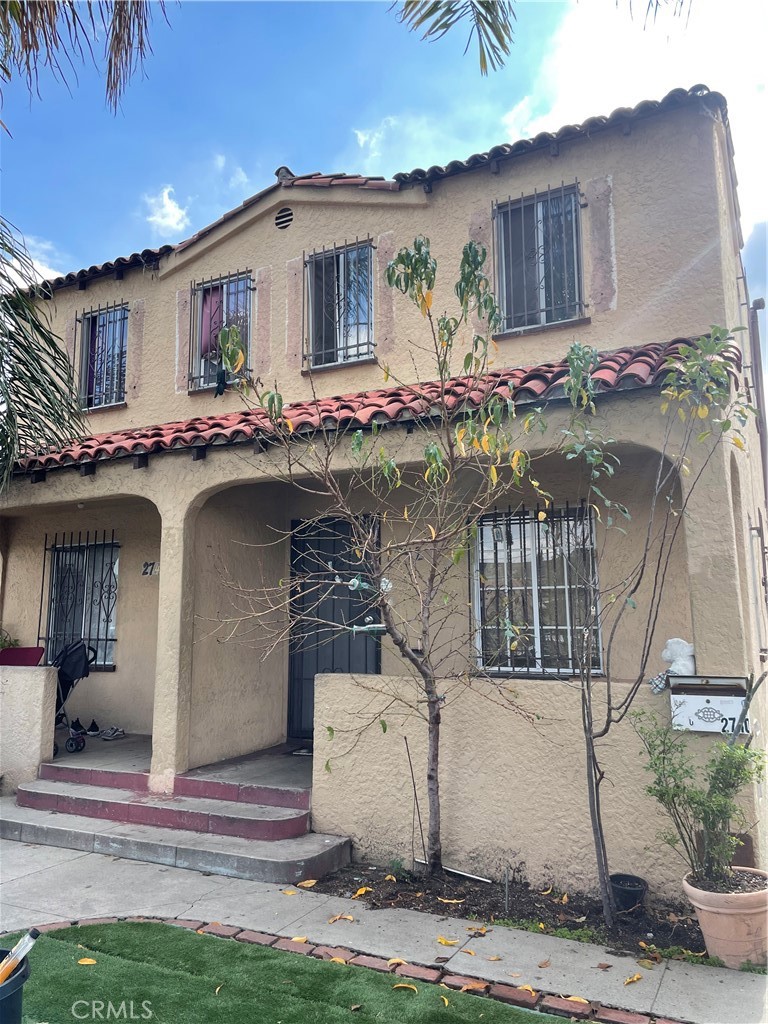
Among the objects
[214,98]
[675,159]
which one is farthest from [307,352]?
[675,159]

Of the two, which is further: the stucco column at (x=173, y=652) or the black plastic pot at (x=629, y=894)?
the stucco column at (x=173, y=652)

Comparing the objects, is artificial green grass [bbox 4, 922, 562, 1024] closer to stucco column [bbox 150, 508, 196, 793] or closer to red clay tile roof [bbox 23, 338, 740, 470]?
stucco column [bbox 150, 508, 196, 793]

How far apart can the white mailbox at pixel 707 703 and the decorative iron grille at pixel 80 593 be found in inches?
299

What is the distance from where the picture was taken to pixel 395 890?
5844 millimetres

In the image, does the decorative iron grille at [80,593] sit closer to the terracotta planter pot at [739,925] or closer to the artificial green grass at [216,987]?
the artificial green grass at [216,987]

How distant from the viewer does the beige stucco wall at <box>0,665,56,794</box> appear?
862cm

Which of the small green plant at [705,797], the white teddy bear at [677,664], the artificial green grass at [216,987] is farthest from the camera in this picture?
the white teddy bear at [677,664]

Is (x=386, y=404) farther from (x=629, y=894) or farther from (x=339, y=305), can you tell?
(x=629, y=894)

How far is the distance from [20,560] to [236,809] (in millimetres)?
6108

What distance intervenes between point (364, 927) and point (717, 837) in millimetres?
2406

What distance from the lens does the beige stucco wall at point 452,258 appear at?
744cm

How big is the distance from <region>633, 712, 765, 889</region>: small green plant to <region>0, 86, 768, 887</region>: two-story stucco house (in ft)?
1.29

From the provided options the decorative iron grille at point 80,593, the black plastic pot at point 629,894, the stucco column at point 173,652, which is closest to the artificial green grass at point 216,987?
the black plastic pot at point 629,894

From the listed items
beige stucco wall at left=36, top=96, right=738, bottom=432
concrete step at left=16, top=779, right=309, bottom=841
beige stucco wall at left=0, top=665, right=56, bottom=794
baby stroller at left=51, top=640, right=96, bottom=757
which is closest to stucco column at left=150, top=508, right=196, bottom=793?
concrete step at left=16, top=779, right=309, bottom=841
